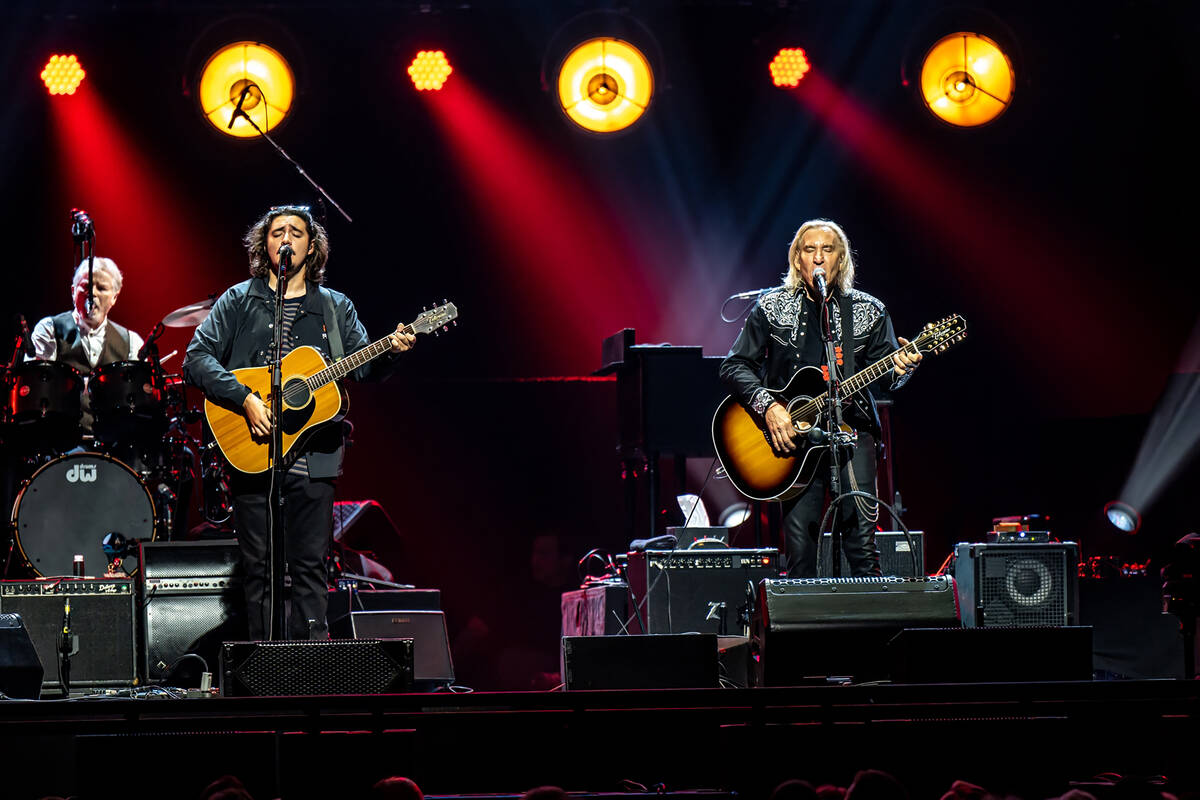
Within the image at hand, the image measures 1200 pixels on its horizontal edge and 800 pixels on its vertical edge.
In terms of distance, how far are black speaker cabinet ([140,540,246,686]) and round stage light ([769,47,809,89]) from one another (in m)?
5.91

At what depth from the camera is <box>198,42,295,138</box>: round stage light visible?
31.5 ft

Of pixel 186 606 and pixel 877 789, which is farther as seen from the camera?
pixel 186 606

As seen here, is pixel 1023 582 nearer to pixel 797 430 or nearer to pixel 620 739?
pixel 797 430

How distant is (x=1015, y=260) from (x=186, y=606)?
6949 millimetres

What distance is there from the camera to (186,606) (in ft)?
20.7

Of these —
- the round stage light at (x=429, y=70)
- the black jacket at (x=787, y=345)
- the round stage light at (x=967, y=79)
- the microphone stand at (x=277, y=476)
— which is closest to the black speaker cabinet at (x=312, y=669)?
the microphone stand at (x=277, y=476)

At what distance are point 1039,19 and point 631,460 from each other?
4.95 m

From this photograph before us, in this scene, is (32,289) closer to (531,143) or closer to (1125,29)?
(531,143)

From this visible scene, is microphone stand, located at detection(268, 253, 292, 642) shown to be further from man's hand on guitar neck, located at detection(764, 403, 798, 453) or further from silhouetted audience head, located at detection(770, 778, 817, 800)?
silhouetted audience head, located at detection(770, 778, 817, 800)

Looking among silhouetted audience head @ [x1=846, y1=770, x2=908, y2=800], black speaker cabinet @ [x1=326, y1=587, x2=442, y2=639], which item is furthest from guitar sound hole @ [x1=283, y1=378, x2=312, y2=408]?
silhouetted audience head @ [x1=846, y1=770, x2=908, y2=800]

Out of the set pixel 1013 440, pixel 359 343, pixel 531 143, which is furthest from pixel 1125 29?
pixel 359 343

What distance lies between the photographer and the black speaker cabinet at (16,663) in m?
4.97

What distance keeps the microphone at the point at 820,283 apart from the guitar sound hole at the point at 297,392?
2.37 metres

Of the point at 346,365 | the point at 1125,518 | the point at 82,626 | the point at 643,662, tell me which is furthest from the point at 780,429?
the point at 1125,518
